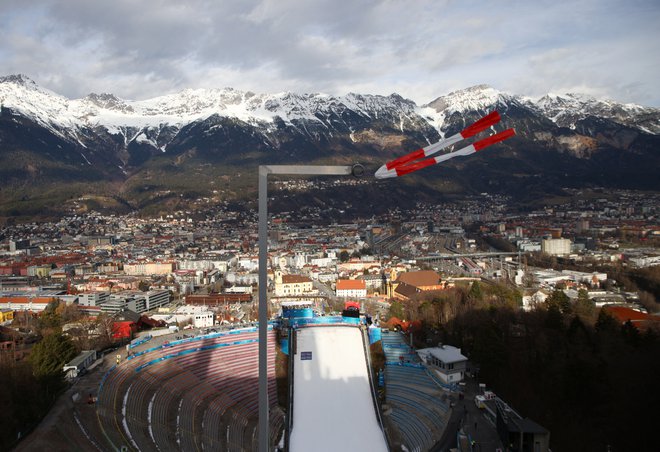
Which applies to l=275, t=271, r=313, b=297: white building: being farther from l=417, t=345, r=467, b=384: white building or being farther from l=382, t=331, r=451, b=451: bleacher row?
l=417, t=345, r=467, b=384: white building

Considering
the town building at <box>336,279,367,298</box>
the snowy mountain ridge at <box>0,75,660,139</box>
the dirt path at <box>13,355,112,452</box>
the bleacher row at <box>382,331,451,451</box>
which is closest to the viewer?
the dirt path at <box>13,355,112,452</box>

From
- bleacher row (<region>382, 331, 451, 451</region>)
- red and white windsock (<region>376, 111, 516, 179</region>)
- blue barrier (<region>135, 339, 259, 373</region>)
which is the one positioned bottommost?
bleacher row (<region>382, 331, 451, 451</region>)

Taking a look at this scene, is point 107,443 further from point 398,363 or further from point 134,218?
point 134,218

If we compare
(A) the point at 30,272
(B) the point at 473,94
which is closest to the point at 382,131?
(B) the point at 473,94

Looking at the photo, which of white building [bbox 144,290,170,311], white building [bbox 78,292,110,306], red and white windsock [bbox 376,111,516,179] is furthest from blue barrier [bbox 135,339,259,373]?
white building [bbox 78,292,110,306]

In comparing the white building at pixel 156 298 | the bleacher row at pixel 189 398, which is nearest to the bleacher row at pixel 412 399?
the bleacher row at pixel 189 398
